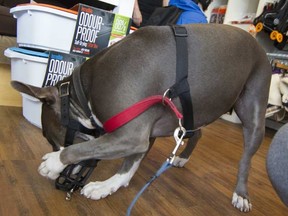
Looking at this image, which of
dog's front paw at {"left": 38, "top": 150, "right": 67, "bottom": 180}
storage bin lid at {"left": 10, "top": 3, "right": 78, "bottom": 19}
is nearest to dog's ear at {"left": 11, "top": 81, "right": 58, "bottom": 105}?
dog's front paw at {"left": 38, "top": 150, "right": 67, "bottom": 180}

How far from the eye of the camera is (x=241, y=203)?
1.35m

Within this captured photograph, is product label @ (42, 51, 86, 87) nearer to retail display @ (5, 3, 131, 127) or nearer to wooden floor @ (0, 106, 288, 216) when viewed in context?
retail display @ (5, 3, 131, 127)

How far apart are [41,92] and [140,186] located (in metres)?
0.64

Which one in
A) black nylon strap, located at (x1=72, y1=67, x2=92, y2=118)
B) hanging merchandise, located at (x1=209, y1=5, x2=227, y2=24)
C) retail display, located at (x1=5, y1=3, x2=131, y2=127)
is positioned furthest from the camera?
hanging merchandise, located at (x1=209, y1=5, x2=227, y2=24)

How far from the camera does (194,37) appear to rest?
1.23 meters

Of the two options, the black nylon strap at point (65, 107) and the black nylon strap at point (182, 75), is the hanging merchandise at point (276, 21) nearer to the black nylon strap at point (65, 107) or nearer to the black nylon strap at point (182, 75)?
the black nylon strap at point (182, 75)

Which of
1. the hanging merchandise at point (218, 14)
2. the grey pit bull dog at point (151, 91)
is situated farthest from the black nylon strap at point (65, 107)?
the hanging merchandise at point (218, 14)

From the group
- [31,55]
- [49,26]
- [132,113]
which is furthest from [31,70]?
[132,113]

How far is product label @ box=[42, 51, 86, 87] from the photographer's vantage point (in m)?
1.86

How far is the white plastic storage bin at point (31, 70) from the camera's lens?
6.32ft

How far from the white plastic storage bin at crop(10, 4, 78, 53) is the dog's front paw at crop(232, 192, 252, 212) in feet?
4.48

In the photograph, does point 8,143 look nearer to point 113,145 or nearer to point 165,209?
point 113,145

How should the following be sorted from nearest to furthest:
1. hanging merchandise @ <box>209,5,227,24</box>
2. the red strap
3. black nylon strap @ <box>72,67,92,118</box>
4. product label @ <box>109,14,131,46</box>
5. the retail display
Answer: the red strap, black nylon strap @ <box>72,67,92,118</box>, the retail display, product label @ <box>109,14,131,46</box>, hanging merchandise @ <box>209,5,227,24</box>

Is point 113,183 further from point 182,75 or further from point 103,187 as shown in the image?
point 182,75
